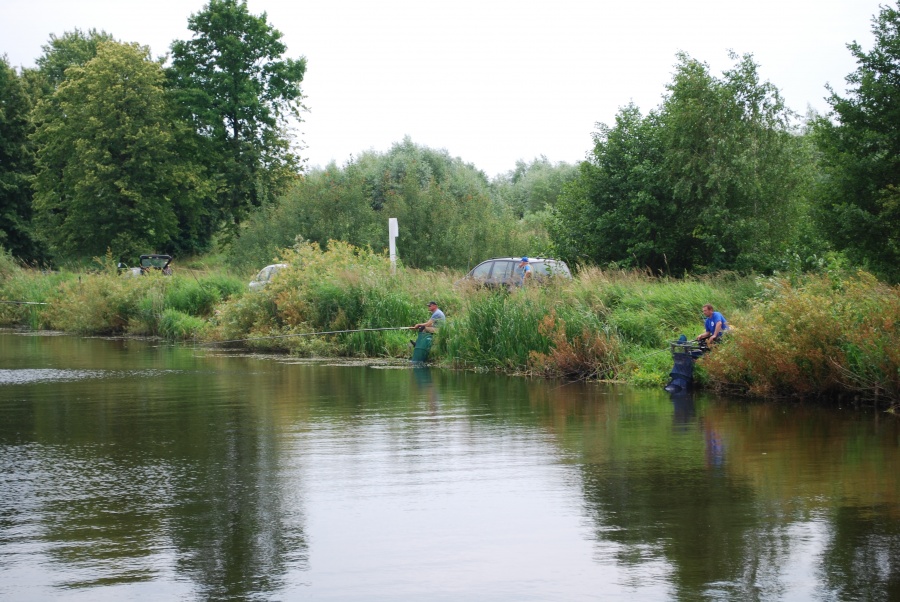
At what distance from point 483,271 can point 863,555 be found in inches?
914

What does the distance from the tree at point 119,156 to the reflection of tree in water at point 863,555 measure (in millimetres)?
51005

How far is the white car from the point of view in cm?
3344

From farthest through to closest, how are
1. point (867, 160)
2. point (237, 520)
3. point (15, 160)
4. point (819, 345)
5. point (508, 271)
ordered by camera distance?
point (15, 160), point (508, 271), point (867, 160), point (819, 345), point (237, 520)

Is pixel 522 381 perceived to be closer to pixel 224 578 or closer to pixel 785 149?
pixel 785 149

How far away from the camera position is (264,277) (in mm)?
36812

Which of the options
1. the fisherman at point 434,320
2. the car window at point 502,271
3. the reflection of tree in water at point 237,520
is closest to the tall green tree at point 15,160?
the car window at point 502,271

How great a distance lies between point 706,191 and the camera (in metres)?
29.2

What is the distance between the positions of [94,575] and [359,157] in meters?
63.5

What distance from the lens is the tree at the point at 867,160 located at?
21.4m

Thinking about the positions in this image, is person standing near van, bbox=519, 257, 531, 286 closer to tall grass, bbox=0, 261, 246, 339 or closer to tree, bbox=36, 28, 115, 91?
tall grass, bbox=0, 261, 246, 339

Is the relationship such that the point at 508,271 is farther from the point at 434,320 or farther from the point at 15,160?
the point at 15,160

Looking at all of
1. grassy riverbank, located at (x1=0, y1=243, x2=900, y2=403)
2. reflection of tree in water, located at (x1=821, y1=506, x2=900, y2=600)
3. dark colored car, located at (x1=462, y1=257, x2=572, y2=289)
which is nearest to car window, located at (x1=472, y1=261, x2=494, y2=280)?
dark colored car, located at (x1=462, y1=257, x2=572, y2=289)

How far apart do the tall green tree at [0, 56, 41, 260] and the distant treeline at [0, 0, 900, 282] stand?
13cm

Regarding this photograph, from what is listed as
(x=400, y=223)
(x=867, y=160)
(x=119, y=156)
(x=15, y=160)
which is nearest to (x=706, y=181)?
(x=867, y=160)
